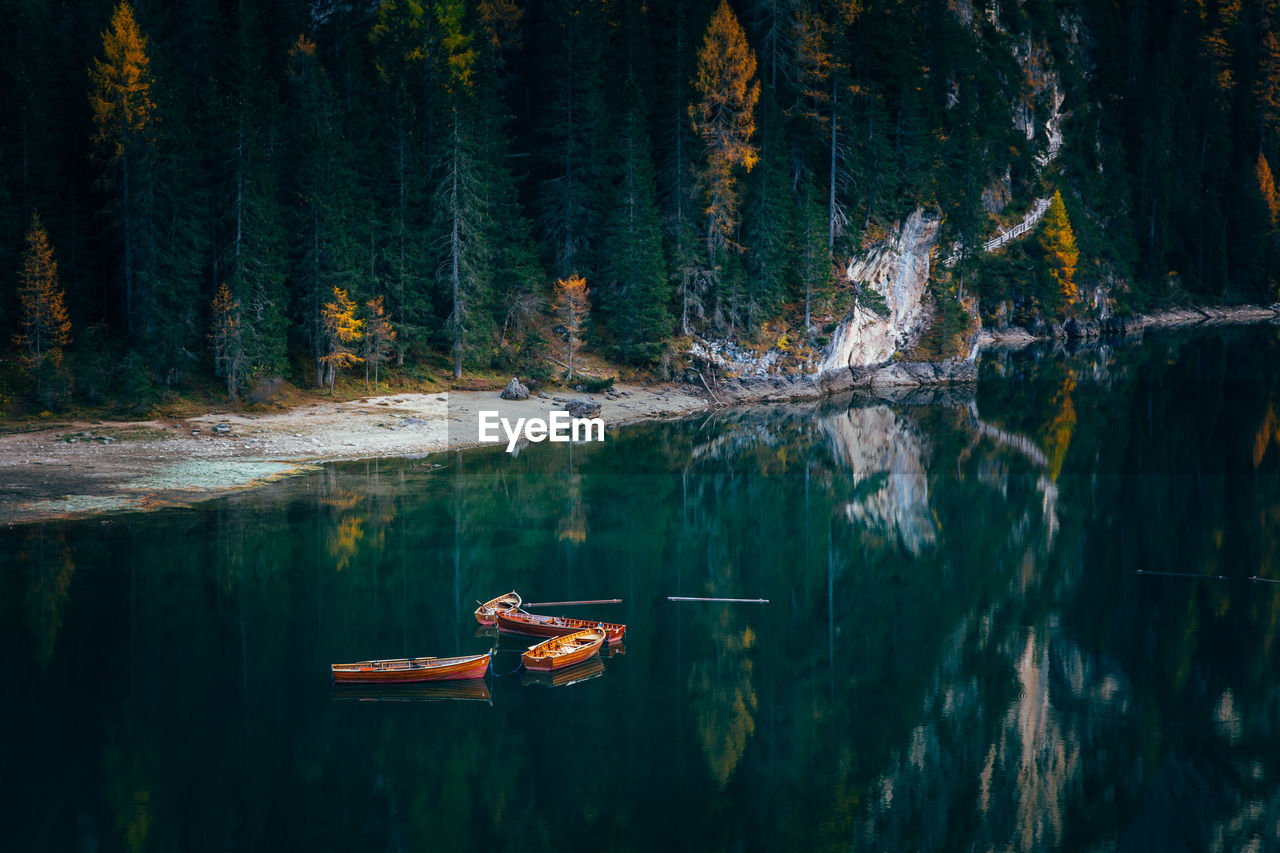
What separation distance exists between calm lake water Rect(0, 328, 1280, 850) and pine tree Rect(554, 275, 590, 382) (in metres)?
18.1

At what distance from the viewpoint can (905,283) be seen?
2825 inches

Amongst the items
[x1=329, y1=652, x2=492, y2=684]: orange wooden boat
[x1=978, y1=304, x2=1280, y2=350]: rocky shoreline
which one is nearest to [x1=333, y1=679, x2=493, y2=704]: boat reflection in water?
[x1=329, y1=652, x2=492, y2=684]: orange wooden boat

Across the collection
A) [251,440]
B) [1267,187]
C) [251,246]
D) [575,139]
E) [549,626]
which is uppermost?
[1267,187]

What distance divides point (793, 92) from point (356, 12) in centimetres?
3016

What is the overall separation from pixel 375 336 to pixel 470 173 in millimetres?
10879

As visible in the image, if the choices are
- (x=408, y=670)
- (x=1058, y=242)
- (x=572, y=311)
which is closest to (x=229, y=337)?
(x=572, y=311)

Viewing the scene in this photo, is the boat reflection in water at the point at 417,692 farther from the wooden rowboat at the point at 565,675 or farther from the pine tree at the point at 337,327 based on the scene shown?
the pine tree at the point at 337,327

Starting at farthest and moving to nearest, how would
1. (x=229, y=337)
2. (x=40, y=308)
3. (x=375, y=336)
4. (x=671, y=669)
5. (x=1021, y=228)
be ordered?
1. (x=1021, y=228)
2. (x=375, y=336)
3. (x=229, y=337)
4. (x=40, y=308)
5. (x=671, y=669)

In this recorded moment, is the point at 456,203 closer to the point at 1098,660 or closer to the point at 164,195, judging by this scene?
the point at 164,195

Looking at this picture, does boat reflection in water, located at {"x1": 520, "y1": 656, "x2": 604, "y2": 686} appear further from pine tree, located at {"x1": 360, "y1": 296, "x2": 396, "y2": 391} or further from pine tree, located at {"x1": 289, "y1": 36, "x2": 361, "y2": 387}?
pine tree, located at {"x1": 360, "y1": 296, "x2": 396, "y2": 391}

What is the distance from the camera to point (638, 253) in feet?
197

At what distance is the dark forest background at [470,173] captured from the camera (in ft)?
147

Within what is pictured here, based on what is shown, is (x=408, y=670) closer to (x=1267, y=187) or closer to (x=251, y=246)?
(x=251, y=246)

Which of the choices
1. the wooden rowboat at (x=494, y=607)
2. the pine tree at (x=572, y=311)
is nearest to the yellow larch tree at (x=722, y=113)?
the pine tree at (x=572, y=311)
